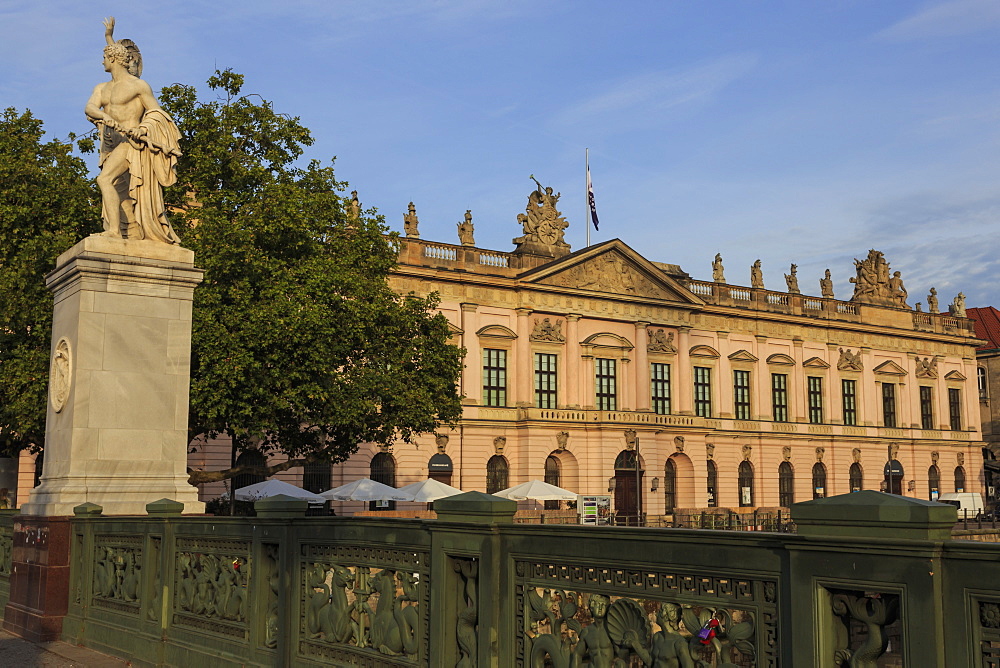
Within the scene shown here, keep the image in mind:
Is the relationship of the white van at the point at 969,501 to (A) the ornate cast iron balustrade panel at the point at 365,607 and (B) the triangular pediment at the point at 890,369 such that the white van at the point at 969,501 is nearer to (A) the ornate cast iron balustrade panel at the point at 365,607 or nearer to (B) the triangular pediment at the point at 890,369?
(B) the triangular pediment at the point at 890,369

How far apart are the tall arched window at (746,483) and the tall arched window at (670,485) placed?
5.61m

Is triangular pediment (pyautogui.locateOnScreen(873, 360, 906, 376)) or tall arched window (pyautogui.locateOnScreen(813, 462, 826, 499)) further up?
triangular pediment (pyautogui.locateOnScreen(873, 360, 906, 376))

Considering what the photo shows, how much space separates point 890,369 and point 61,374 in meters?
63.9

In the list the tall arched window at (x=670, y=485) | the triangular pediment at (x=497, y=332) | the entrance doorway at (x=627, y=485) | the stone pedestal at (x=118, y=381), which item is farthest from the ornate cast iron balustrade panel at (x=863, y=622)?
the tall arched window at (x=670, y=485)

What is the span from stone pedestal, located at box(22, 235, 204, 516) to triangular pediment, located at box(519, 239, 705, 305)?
130 ft

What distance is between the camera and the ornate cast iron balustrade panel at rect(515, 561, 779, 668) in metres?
4.94

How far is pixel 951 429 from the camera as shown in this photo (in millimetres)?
72000

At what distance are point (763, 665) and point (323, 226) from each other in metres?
24.7

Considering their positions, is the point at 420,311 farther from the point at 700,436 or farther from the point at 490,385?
the point at 700,436

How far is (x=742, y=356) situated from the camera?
202ft

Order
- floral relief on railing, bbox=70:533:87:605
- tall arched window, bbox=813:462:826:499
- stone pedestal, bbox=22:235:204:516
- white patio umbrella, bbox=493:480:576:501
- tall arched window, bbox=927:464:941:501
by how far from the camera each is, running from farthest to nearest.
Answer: tall arched window, bbox=927:464:941:501
tall arched window, bbox=813:462:826:499
white patio umbrella, bbox=493:480:576:501
stone pedestal, bbox=22:235:204:516
floral relief on railing, bbox=70:533:87:605

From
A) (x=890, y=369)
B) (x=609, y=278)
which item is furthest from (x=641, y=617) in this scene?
(x=890, y=369)

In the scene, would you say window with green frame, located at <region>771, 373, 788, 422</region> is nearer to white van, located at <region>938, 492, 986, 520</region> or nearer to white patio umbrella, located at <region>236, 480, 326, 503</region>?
white van, located at <region>938, 492, 986, 520</region>

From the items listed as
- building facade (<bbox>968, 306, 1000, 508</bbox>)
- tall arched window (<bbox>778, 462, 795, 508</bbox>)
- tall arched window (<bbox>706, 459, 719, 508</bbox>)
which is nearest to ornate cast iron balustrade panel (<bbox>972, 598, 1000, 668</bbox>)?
tall arched window (<bbox>706, 459, 719, 508</bbox>)
